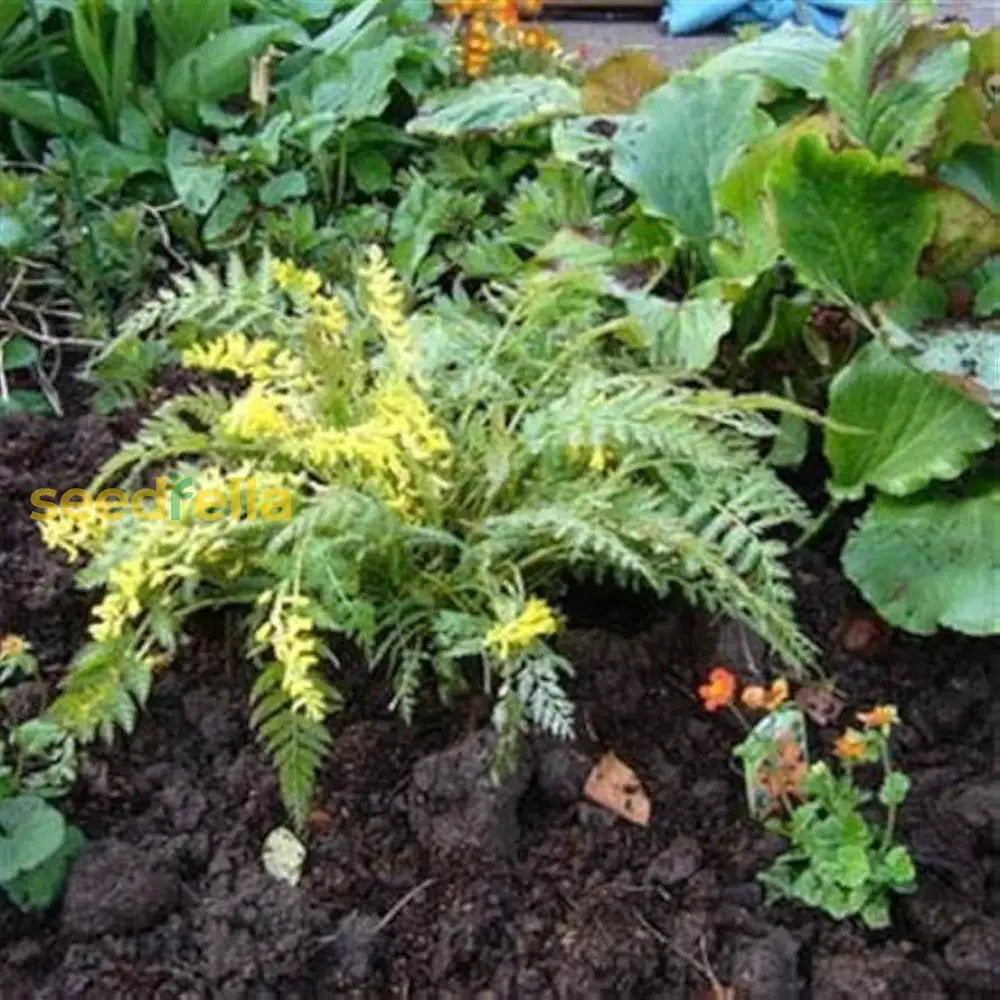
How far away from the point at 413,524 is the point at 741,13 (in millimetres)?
1887

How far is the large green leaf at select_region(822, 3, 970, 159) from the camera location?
2.13 metres

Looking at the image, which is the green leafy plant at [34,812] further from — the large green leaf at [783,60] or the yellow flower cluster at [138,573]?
the large green leaf at [783,60]

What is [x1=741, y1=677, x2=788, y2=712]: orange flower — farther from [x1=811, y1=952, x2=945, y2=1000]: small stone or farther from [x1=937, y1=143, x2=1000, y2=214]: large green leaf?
[x1=937, y1=143, x2=1000, y2=214]: large green leaf

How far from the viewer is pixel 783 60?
236 cm

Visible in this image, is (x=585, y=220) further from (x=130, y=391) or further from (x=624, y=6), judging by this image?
(x=624, y=6)

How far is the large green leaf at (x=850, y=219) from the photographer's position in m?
2.02

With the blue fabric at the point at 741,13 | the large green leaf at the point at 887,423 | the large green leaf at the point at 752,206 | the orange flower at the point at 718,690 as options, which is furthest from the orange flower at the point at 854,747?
the blue fabric at the point at 741,13

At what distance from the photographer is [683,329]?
2102 millimetres

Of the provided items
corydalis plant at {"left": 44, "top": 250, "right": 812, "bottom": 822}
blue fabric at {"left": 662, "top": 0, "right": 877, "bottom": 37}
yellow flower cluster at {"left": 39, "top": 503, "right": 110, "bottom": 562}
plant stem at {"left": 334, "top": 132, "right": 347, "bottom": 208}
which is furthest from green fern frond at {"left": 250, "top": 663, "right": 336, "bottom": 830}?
blue fabric at {"left": 662, "top": 0, "right": 877, "bottom": 37}

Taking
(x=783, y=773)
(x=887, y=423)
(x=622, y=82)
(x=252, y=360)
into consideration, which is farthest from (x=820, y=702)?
(x=622, y=82)

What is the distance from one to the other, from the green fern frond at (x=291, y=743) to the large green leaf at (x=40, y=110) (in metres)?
1.18

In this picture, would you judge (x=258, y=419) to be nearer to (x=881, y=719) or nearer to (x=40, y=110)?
(x=881, y=719)

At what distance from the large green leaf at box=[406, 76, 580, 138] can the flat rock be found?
1.01 meters

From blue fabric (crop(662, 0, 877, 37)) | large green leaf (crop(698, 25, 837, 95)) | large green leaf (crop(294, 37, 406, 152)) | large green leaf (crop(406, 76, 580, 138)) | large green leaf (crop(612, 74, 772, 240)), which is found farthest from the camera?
blue fabric (crop(662, 0, 877, 37))
